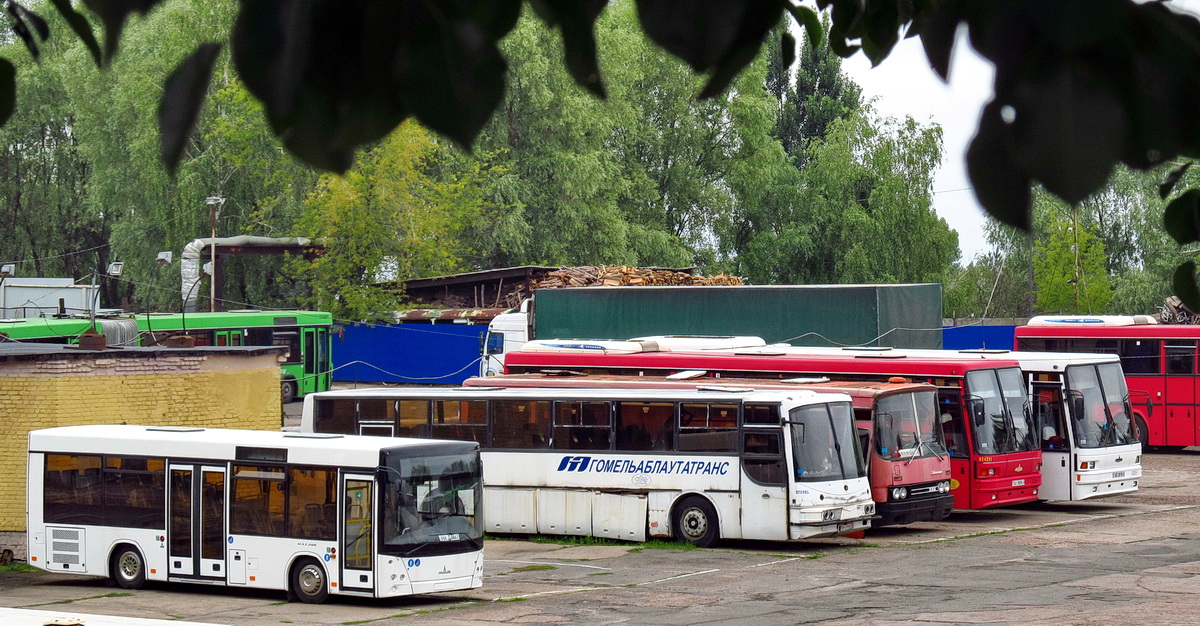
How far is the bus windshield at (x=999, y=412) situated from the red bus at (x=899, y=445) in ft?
3.18

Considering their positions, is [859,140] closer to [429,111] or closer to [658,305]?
[658,305]

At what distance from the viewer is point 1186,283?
3814 millimetres

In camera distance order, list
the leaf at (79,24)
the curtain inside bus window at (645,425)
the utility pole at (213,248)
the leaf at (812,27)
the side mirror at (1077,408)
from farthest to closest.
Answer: the utility pole at (213,248) < the side mirror at (1077,408) < the curtain inside bus window at (645,425) < the leaf at (812,27) < the leaf at (79,24)

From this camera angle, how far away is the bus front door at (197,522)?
1548 centimetres

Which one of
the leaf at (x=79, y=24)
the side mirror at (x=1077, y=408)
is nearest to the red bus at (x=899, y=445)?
the side mirror at (x=1077, y=408)

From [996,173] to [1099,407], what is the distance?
883 inches

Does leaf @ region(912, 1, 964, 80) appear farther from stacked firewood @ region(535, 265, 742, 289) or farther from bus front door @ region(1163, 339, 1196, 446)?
stacked firewood @ region(535, 265, 742, 289)

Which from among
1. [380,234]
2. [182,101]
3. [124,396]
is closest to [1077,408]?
[124,396]

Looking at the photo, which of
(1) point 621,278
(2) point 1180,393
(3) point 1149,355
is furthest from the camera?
(1) point 621,278

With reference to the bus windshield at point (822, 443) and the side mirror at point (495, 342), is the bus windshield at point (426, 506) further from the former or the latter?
the side mirror at point (495, 342)

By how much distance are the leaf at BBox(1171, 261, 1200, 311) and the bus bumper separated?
51.9ft

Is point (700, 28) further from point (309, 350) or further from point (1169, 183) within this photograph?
point (309, 350)

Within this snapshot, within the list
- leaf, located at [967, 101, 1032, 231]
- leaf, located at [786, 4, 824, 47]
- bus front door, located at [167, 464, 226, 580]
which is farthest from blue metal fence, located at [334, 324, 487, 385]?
leaf, located at [967, 101, 1032, 231]

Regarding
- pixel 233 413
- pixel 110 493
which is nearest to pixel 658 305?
pixel 233 413
